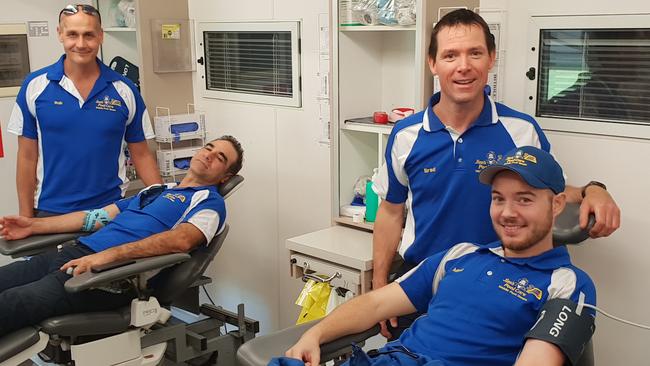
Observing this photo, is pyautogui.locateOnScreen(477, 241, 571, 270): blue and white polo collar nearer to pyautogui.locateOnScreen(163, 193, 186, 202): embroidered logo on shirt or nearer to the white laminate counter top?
the white laminate counter top

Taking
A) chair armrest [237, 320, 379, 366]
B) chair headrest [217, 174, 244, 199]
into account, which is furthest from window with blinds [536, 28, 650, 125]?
chair headrest [217, 174, 244, 199]

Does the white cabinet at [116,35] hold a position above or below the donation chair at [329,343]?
above

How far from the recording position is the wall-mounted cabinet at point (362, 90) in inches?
106

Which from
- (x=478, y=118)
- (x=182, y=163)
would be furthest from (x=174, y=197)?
(x=478, y=118)

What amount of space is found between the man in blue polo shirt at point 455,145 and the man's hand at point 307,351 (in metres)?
0.33

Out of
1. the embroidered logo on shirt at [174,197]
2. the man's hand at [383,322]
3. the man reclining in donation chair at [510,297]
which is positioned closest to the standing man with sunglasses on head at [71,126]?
the embroidered logo on shirt at [174,197]

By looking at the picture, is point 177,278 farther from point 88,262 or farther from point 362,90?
point 362,90

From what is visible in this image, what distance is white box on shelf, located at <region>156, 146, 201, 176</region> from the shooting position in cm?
351

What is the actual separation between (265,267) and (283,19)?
125 centimetres

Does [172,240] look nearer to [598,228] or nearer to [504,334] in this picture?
[504,334]

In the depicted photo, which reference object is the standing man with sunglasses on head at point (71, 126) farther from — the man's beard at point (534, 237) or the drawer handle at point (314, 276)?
the man's beard at point (534, 237)

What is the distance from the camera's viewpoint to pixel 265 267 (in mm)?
3660

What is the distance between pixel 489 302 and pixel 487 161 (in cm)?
44

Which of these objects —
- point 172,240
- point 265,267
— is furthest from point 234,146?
point 265,267
